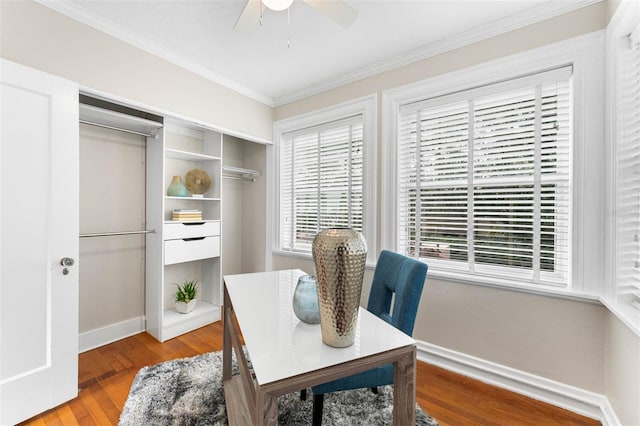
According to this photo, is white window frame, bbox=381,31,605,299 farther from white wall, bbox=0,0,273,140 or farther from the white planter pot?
the white planter pot

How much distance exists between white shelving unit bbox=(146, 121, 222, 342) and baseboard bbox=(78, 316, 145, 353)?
0.11 metres

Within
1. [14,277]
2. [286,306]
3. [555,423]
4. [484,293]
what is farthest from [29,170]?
[555,423]

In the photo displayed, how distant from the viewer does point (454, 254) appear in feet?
7.39

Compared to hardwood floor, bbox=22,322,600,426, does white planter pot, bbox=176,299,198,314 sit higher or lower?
higher

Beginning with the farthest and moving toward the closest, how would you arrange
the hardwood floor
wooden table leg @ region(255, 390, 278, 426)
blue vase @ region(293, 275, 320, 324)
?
the hardwood floor < blue vase @ region(293, 275, 320, 324) < wooden table leg @ region(255, 390, 278, 426)

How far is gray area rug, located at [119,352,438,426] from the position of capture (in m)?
1.60

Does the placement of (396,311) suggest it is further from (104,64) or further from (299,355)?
(104,64)

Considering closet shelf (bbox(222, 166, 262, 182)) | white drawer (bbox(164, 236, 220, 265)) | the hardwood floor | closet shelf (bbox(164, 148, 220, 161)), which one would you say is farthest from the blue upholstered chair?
closet shelf (bbox(222, 166, 262, 182))

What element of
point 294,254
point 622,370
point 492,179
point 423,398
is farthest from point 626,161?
point 294,254

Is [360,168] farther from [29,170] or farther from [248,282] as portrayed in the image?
[29,170]

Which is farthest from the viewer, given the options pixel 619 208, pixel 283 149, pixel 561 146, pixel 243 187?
pixel 243 187

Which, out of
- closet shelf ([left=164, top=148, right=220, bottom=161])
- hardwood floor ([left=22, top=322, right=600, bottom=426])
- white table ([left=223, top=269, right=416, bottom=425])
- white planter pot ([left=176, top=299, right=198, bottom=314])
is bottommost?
hardwood floor ([left=22, top=322, right=600, bottom=426])

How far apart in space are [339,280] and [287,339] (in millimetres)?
312

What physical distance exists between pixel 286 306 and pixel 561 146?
6.75 feet
